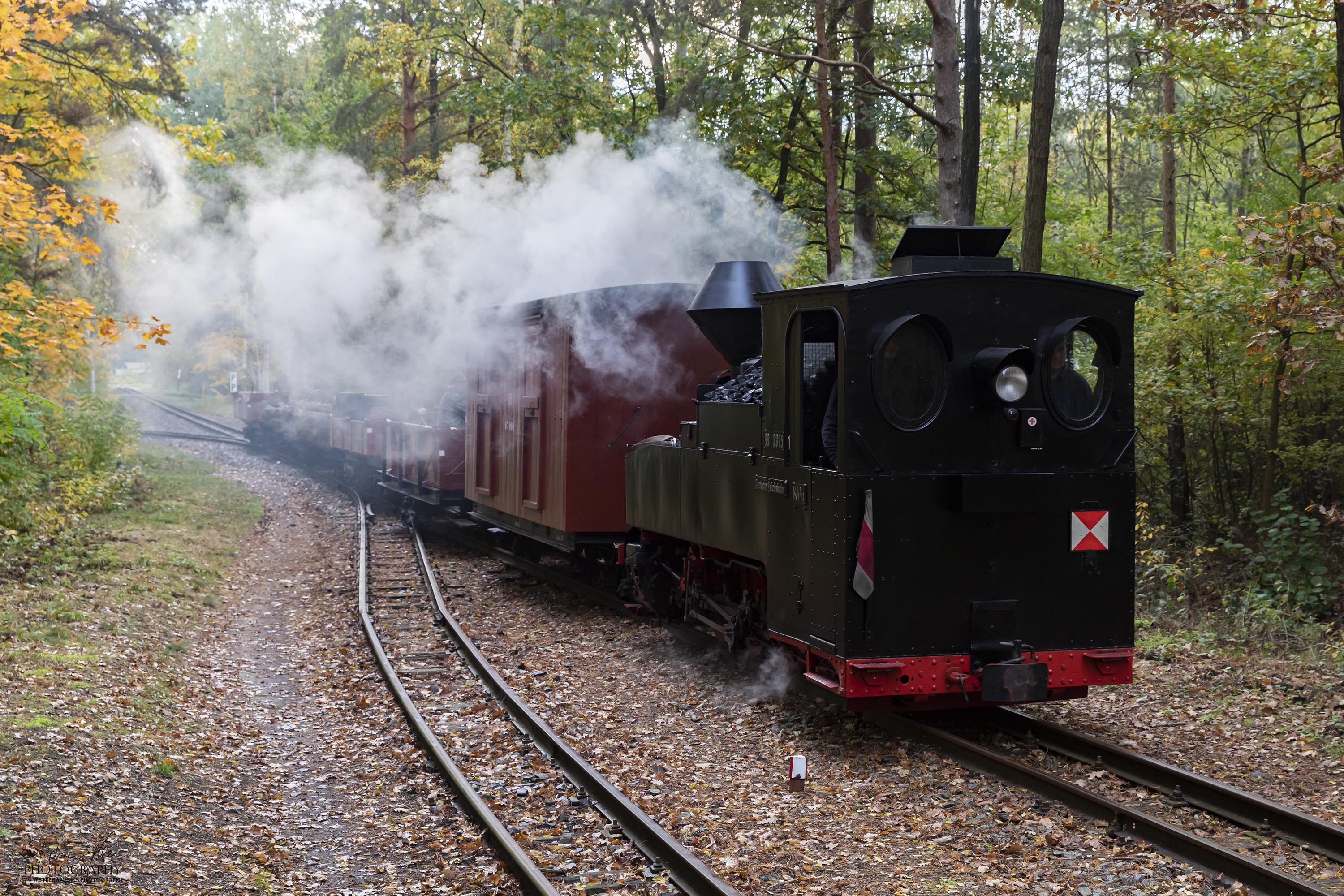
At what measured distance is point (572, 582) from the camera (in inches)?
484

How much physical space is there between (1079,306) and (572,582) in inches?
279

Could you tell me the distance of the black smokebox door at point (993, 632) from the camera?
639 centimetres

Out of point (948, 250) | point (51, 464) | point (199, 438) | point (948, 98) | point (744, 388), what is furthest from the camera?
point (199, 438)

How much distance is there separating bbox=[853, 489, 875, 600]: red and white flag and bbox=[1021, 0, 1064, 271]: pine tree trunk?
715 cm

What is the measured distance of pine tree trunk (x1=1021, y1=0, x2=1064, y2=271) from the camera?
12203 mm

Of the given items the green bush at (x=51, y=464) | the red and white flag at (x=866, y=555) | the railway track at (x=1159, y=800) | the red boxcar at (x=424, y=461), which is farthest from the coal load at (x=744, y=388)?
the red boxcar at (x=424, y=461)

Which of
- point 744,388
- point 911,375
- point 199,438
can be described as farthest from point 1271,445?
point 199,438

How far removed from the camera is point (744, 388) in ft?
26.7

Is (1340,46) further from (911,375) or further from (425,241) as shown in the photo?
(425,241)

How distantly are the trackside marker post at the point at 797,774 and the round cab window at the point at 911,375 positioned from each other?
1.91 metres

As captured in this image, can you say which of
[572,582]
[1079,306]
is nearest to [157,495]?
[572,582]

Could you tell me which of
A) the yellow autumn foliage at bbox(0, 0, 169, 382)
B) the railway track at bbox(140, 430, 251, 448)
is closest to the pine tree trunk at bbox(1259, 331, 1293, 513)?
the yellow autumn foliage at bbox(0, 0, 169, 382)

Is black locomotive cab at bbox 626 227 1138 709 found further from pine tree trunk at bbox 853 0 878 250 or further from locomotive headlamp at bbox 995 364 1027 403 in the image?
pine tree trunk at bbox 853 0 878 250

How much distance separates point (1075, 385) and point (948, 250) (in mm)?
1169
